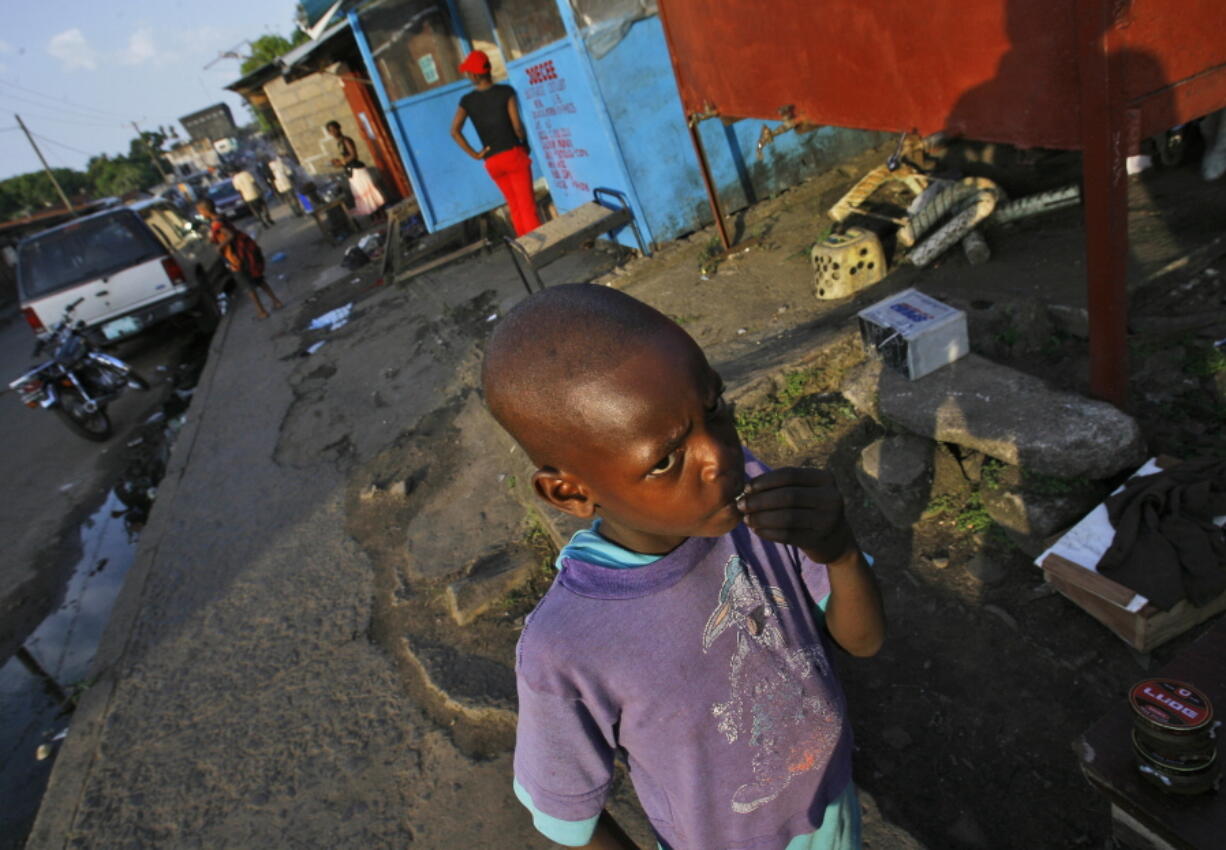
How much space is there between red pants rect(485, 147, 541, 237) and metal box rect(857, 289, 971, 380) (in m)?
4.84

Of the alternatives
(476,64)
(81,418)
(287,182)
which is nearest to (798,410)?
(476,64)

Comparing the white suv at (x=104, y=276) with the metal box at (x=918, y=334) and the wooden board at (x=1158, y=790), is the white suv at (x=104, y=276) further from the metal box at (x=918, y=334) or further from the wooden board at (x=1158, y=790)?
the wooden board at (x=1158, y=790)

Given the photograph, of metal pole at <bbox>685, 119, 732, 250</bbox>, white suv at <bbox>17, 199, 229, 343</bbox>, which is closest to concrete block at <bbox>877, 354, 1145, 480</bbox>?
metal pole at <bbox>685, 119, 732, 250</bbox>

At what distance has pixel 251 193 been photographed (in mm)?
17172

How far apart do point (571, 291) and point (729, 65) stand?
4.27 metres

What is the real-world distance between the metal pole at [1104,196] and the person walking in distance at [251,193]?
17.9m

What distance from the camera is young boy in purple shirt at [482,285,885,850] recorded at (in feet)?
2.95

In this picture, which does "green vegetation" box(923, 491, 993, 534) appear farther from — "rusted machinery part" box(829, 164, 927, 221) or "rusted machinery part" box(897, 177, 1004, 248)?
"rusted machinery part" box(829, 164, 927, 221)

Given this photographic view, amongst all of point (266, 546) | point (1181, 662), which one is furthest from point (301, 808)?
point (1181, 662)

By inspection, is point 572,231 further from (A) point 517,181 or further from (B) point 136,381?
(B) point 136,381

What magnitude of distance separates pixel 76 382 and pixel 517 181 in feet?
16.3

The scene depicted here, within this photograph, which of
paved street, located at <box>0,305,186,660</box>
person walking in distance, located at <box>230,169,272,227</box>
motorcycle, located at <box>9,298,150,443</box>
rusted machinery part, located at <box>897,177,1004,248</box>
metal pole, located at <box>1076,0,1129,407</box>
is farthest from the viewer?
person walking in distance, located at <box>230,169,272,227</box>

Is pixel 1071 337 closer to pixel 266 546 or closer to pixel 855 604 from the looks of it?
pixel 855 604

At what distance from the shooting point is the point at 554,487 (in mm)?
1012
